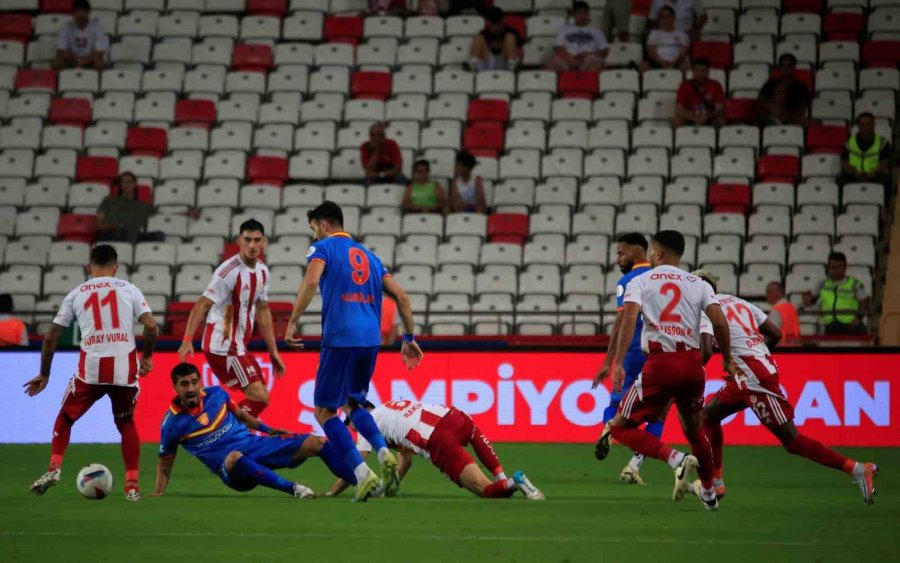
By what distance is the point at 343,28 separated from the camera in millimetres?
24250

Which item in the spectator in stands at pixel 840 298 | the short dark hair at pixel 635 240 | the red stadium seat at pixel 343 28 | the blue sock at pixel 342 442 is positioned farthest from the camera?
the red stadium seat at pixel 343 28

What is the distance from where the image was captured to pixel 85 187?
21625 mm

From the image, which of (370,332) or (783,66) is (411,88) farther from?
(370,332)

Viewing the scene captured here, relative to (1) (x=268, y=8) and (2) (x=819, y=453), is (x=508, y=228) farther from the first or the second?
(2) (x=819, y=453)

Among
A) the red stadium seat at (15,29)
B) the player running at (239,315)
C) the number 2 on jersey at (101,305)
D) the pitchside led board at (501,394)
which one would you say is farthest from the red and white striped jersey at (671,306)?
the red stadium seat at (15,29)

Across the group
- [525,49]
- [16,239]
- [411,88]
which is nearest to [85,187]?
[16,239]

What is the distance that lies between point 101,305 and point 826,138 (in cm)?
1371

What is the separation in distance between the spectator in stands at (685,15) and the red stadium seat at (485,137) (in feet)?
11.3

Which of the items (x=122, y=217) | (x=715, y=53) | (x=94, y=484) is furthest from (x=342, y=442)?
→ (x=715, y=53)

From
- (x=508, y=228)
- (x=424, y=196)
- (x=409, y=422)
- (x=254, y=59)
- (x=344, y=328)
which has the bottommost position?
(x=409, y=422)

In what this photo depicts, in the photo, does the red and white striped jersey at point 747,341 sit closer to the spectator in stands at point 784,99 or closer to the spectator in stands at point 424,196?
the spectator in stands at point 424,196

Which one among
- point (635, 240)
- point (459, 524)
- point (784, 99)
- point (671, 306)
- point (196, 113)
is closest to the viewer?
point (459, 524)

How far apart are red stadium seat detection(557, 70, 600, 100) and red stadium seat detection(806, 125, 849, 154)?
136 inches

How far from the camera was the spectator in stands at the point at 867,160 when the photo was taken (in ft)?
67.1
